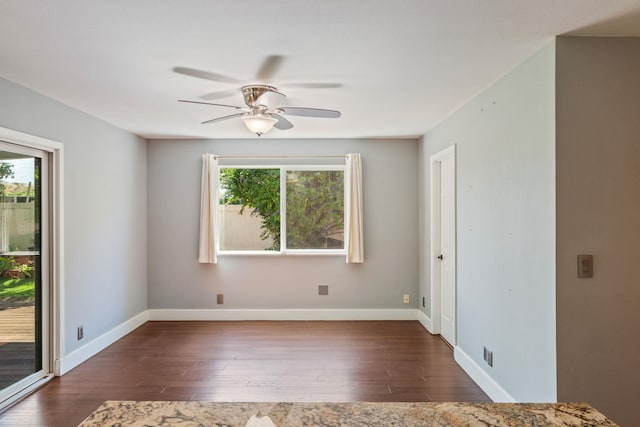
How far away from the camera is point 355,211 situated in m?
5.40

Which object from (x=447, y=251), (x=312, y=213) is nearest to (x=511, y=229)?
(x=447, y=251)

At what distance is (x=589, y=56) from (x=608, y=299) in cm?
138

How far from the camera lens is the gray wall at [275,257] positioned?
551 centimetres

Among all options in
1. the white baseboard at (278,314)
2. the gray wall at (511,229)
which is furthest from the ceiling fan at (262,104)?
the white baseboard at (278,314)

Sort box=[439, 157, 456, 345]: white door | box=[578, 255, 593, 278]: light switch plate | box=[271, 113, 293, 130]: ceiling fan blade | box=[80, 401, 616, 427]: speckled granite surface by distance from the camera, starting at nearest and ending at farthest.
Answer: box=[80, 401, 616, 427]: speckled granite surface, box=[578, 255, 593, 278]: light switch plate, box=[271, 113, 293, 130]: ceiling fan blade, box=[439, 157, 456, 345]: white door

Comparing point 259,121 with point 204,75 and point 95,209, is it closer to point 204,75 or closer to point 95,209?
point 204,75

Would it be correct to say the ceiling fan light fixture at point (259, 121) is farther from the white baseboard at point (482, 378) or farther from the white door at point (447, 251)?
the white baseboard at point (482, 378)

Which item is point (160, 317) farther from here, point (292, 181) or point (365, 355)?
point (365, 355)

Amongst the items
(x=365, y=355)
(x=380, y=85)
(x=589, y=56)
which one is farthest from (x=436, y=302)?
(x=589, y=56)

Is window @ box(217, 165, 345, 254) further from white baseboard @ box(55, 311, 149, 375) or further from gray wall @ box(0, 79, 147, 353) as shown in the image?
white baseboard @ box(55, 311, 149, 375)

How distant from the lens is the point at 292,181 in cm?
562

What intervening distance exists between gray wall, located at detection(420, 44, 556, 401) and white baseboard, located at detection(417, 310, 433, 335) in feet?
3.10

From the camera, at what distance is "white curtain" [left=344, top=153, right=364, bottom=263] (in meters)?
5.40

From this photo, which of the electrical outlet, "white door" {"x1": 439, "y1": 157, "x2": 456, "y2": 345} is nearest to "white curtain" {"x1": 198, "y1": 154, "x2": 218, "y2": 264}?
"white door" {"x1": 439, "y1": 157, "x2": 456, "y2": 345}
